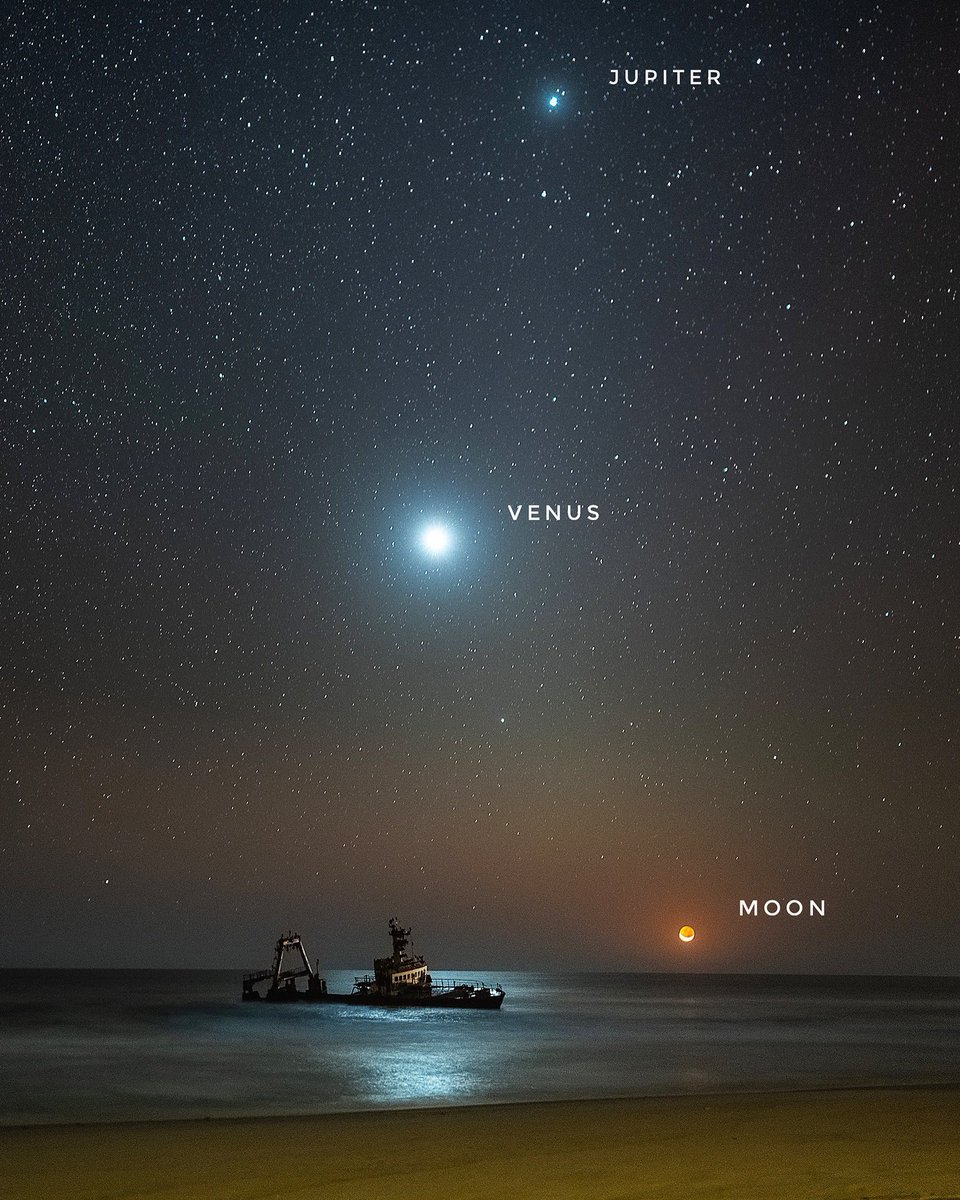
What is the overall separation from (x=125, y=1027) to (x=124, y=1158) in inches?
2142

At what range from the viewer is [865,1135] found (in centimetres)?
1245

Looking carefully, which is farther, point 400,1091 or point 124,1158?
point 400,1091

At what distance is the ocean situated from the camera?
28047 millimetres

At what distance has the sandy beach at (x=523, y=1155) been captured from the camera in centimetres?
970

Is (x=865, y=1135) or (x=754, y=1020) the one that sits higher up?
(x=865, y=1135)

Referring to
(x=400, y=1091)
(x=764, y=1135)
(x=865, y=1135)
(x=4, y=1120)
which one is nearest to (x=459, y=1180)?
(x=764, y=1135)

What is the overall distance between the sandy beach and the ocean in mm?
9918

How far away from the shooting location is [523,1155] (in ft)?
39.8

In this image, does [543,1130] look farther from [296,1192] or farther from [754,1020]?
[754,1020]

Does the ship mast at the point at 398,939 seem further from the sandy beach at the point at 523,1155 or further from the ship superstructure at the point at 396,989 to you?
the sandy beach at the point at 523,1155

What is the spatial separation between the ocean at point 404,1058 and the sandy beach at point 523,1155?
9918 mm

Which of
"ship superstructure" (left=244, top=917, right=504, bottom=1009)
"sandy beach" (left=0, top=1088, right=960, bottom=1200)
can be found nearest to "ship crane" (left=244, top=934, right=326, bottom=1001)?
"ship superstructure" (left=244, top=917, right=504, bottom=1009)

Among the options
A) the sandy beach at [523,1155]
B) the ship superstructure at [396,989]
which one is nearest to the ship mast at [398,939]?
the ship superstructure at [396,989]

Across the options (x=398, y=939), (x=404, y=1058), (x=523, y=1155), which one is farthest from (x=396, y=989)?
(x=523, y=1155)
